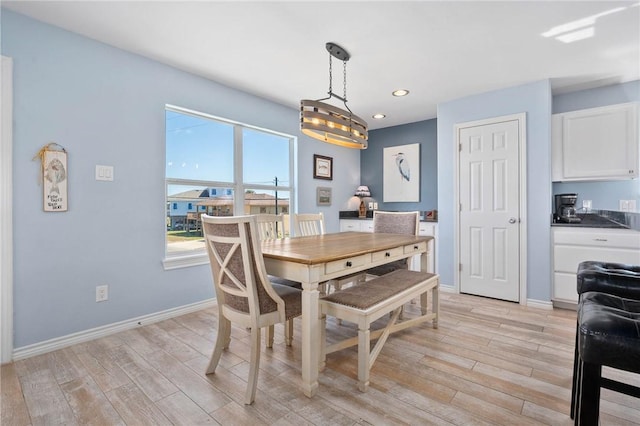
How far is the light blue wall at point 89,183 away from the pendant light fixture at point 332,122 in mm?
1476

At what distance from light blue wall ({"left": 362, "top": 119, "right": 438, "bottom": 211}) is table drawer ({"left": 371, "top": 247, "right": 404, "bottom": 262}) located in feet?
8.11

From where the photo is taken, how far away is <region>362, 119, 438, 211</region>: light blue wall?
458 centimetres

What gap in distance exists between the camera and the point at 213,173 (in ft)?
10.8

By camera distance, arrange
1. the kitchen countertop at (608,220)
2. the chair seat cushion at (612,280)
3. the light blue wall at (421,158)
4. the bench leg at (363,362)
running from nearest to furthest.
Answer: the chair seat cushion at (612,280) < the bench leg at (363,362) < the kitchen countertop at (608,220) < the light blue wall at (421,158)

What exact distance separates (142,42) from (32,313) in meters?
2.16

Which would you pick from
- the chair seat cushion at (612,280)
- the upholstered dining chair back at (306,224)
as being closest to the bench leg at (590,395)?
the chair seat cushion at (612,280)

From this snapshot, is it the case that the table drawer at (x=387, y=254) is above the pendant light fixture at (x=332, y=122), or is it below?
below

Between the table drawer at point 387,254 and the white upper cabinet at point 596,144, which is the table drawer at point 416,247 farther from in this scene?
the white upper cabinet at point 596,144

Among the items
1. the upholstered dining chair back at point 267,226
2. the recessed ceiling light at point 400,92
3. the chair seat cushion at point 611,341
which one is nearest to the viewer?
the chair seat cushion at point 611,341

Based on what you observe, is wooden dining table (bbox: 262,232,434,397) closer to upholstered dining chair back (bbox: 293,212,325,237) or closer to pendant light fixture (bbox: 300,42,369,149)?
pendant light fixture (bbox: 300,42,369,149)

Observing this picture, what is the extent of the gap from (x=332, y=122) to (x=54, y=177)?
6.69 feet

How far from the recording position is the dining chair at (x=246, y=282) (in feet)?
5.20

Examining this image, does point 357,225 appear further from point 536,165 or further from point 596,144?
point 596,144

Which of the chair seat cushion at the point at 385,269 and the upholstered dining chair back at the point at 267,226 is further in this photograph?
the chair seat cushion at the point at 385,269
